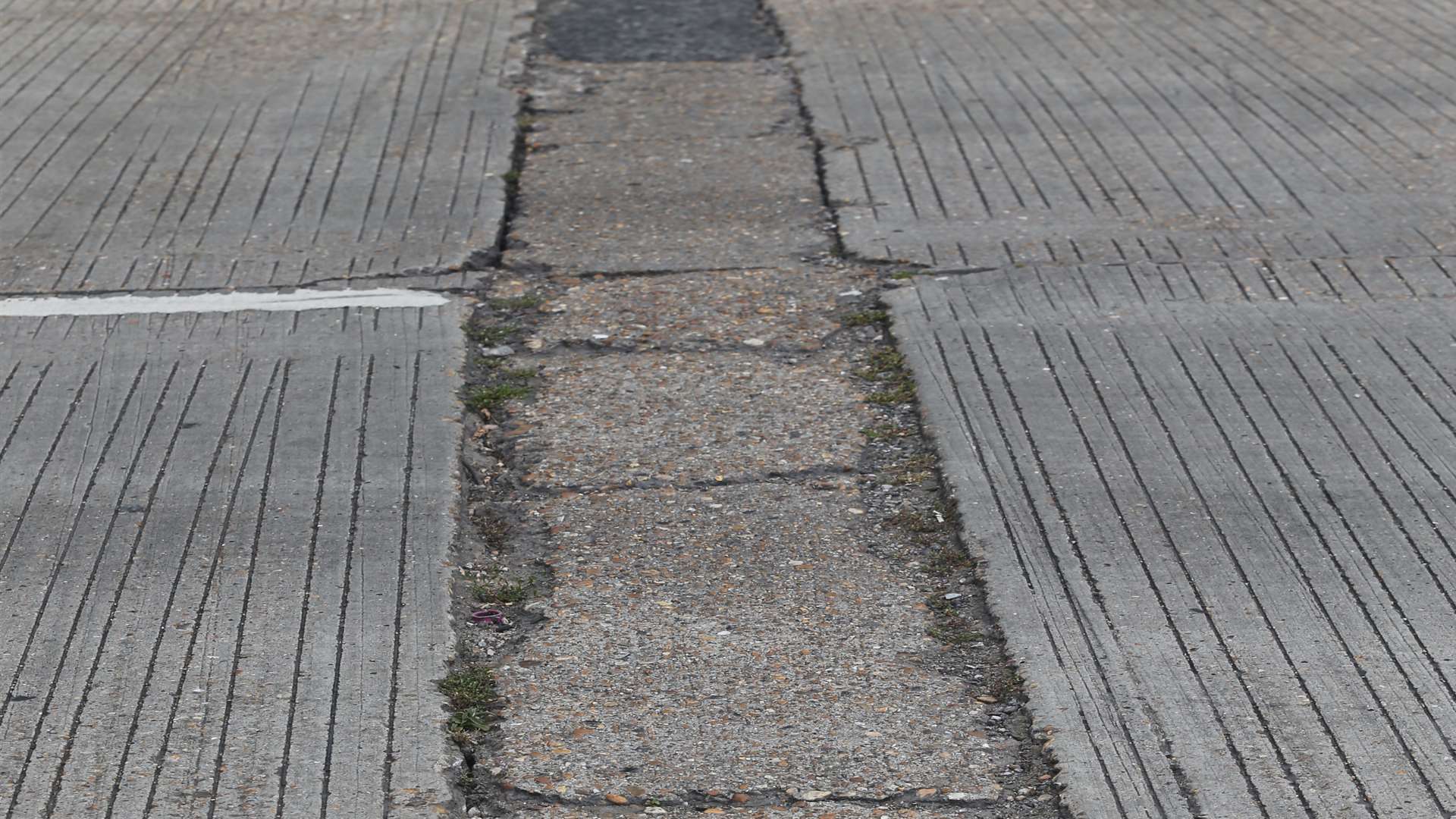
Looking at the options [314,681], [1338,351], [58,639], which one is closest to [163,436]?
[58,639]

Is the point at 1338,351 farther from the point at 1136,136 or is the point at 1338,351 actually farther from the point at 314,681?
the point at 314,681

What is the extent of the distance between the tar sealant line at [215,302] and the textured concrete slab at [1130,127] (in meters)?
1.73

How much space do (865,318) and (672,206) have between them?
1499mm

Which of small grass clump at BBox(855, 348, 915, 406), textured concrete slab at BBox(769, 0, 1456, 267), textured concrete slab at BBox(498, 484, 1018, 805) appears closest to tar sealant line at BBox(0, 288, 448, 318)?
small grass clump at BBox(855, 348, 915, 406)

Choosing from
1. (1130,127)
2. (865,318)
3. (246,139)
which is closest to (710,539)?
(865,318)

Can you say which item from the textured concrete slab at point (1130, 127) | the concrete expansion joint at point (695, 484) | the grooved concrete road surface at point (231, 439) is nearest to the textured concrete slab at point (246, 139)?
the grooved concrete road surface at point (231, 439)

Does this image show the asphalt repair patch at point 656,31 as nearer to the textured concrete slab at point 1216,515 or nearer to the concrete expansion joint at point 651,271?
the concrete expansion joint at point 651,271

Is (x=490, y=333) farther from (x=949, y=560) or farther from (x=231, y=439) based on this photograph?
(x=949, y=560)

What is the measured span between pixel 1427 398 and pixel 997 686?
2.03m

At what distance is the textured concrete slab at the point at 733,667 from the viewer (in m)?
3.34

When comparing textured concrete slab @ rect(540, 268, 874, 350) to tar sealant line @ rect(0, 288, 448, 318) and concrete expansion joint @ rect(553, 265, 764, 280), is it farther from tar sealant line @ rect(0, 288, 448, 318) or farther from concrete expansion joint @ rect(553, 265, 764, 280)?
tar sealant line @ rect(0, 288, 448, 318)

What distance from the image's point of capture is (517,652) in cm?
379

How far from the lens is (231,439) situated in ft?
15.6

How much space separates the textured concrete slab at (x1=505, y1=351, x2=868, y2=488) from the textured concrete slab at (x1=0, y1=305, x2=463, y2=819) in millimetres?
310
